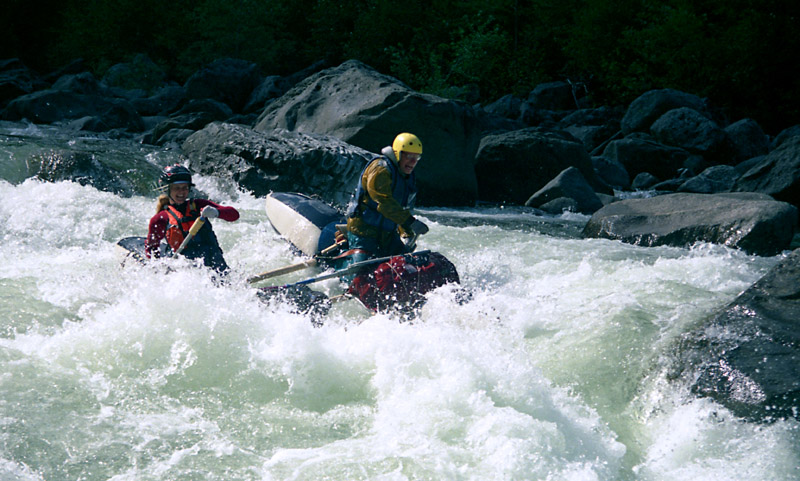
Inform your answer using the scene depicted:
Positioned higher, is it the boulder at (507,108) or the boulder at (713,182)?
the boulder at (713,182)

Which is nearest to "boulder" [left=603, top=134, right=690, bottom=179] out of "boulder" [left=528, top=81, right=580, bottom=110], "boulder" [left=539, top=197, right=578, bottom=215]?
"boulder" [left=539, top=197, right=578, bottom=215]

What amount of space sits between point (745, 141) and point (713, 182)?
4.77 metres

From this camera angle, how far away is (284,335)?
4.60 m

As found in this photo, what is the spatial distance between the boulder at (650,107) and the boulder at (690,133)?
3.07 feet

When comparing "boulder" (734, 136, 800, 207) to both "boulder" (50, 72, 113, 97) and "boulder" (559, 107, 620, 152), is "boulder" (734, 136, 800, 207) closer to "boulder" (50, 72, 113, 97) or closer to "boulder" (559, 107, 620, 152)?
"boulder" (559, 107, 620, 152)

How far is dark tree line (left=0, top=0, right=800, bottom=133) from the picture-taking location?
22500mm

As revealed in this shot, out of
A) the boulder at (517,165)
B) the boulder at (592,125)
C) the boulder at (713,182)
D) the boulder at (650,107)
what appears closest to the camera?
the boulder at (517,165)

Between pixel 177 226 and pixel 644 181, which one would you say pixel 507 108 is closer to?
pixel 644 181

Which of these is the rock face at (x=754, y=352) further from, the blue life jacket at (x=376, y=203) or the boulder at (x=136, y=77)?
the boulder at (x=136, y=77)

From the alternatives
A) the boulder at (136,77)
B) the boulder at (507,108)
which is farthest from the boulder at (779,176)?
the boulder at (136,77)

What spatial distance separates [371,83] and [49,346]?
930 cm

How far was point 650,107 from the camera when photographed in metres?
19.6

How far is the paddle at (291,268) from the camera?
19.7ft

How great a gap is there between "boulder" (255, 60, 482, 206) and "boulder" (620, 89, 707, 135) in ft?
27.1
